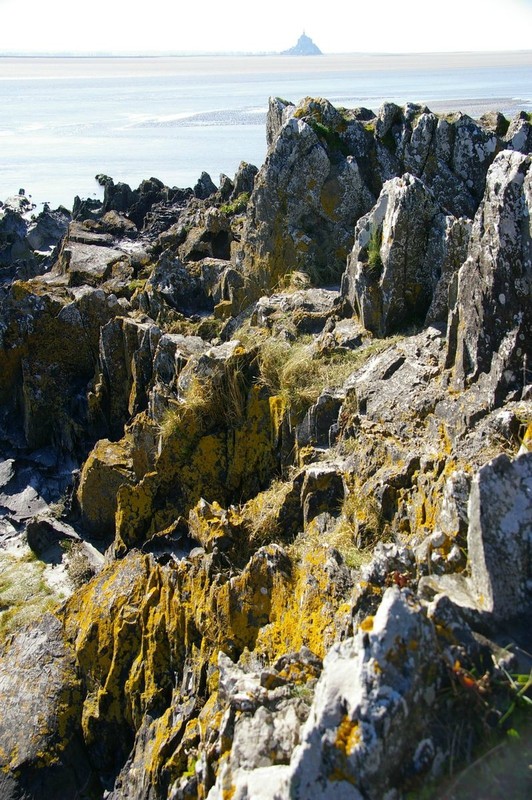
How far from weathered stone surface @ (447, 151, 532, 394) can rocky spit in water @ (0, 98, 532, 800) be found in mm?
29

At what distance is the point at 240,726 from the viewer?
4805 mm

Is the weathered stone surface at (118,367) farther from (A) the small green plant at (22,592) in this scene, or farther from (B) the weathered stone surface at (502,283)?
(B) the weathered stone surface at (502,283)

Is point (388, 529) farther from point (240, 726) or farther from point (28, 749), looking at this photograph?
point (28, 749)

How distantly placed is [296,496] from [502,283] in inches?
142

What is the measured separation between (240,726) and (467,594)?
71.2 inches

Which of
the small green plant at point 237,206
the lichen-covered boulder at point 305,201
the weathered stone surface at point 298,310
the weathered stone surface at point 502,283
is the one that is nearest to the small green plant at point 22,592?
the weathered stone surface at point 298,310

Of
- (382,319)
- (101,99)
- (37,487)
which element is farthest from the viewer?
(101,99)

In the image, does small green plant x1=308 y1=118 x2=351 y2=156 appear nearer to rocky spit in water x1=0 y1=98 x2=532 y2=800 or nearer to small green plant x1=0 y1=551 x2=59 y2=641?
rocky spit in water x1=0 y1=98 x2=532 y2=800

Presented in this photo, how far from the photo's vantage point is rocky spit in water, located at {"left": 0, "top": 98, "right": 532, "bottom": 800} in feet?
14.1

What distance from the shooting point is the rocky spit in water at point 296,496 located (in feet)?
14.1

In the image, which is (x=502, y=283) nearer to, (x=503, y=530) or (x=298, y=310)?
(x=503, y=530)

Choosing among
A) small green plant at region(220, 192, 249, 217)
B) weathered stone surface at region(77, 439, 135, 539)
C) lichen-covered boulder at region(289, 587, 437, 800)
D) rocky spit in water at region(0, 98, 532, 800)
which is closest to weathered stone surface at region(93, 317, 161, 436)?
rocky spit in water at region(0, 98, 532, 800)

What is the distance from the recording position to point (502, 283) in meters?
7.97

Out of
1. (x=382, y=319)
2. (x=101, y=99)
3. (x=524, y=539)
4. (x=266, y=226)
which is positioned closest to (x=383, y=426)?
(x=382, y=319)
